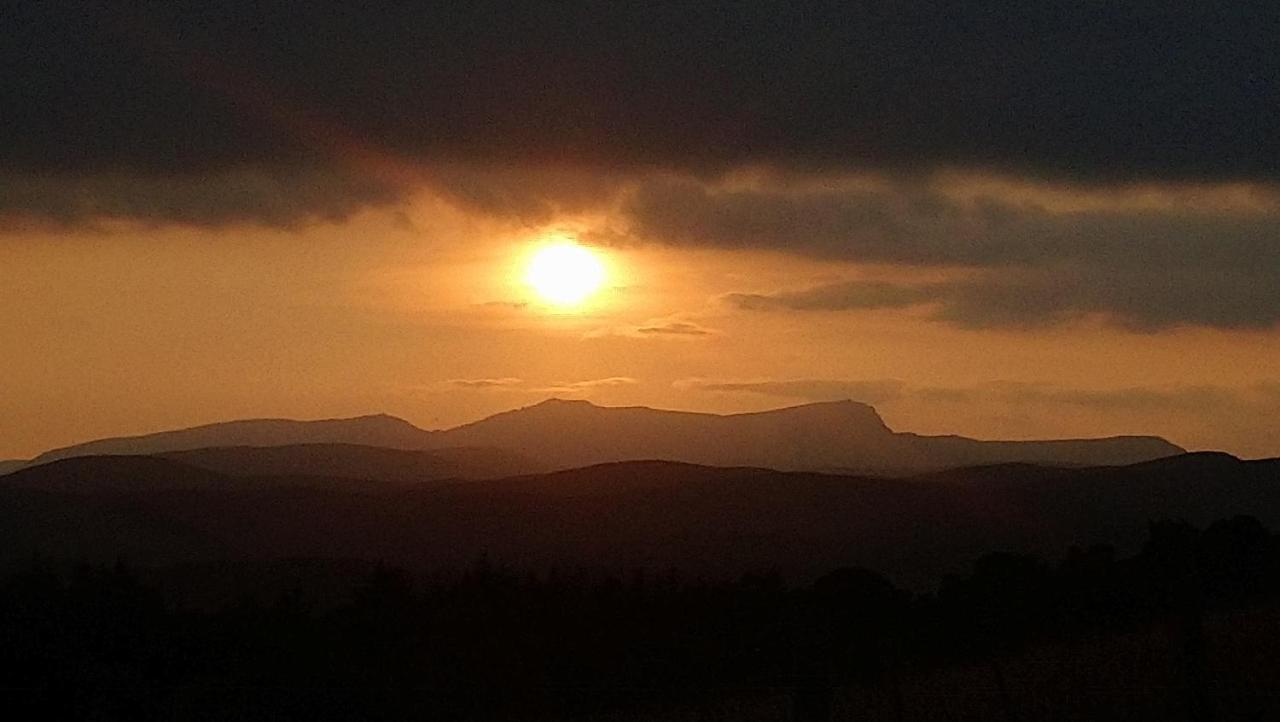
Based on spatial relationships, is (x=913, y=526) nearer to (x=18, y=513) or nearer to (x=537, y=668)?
(x=18, y=513)

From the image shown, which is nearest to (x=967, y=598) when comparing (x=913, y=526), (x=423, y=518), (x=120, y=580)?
(x=120, y=580)

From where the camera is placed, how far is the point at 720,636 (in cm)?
3847

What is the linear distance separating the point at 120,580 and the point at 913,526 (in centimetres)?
9452

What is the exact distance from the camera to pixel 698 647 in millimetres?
38062

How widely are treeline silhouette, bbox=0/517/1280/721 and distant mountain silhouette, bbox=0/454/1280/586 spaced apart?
57.6 metres

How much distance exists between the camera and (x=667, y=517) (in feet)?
479

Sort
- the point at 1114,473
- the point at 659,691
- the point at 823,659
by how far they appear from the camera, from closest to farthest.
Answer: the point at 823,659
the point at 659,691
the point at 1114,473

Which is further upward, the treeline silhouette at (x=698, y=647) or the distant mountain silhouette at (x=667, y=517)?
the distant mountain silhouette at (x=667, y=517)

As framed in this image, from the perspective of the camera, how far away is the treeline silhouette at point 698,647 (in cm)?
2683

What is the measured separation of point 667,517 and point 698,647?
108 meters

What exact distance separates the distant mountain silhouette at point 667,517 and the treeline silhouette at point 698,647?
57581 mm

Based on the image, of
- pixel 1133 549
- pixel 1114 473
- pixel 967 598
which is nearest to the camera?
pixel 967 598

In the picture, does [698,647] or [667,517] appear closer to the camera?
[698,647]

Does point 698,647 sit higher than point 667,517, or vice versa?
point 667,517
